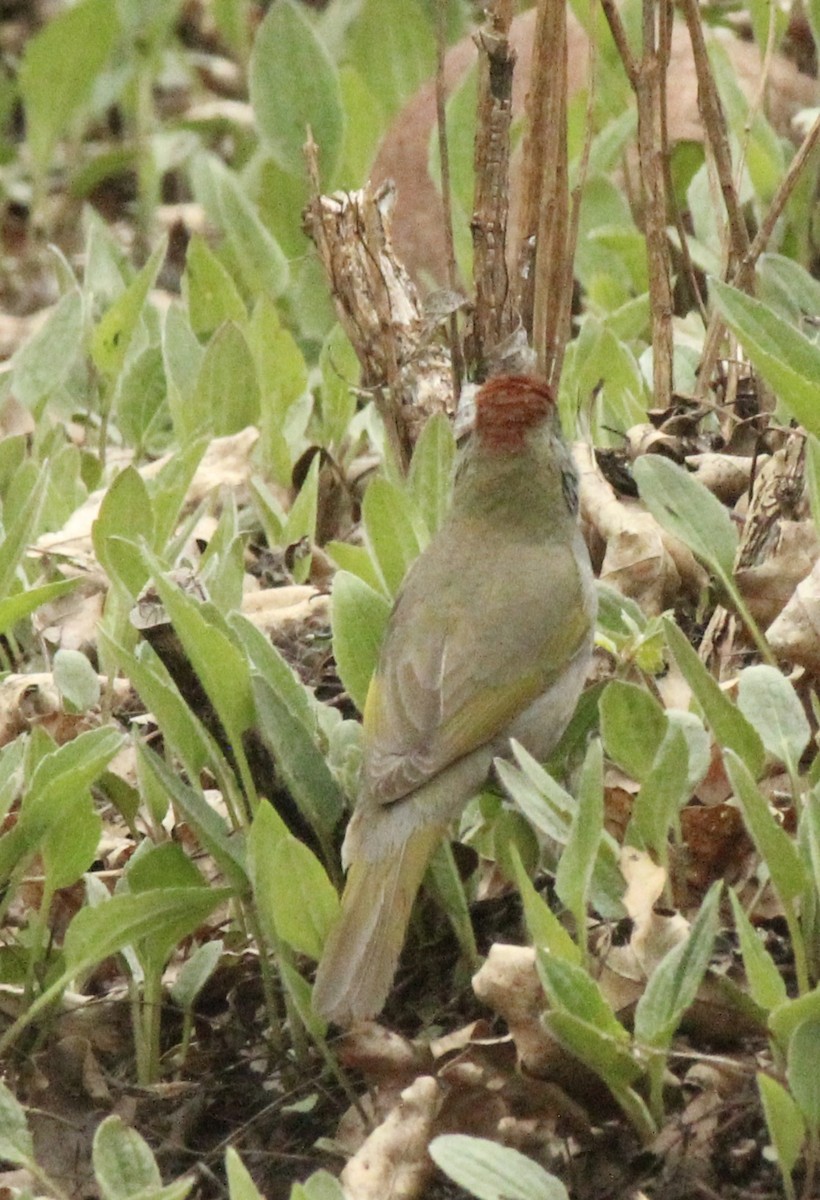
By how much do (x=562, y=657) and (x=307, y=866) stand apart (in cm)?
93

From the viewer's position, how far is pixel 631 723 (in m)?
3.30

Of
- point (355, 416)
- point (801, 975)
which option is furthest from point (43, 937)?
point (355, 416)

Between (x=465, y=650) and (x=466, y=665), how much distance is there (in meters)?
0.04

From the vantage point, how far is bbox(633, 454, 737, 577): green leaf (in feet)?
12.1

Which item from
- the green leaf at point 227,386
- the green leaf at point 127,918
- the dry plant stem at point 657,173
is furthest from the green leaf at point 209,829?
the green leaf at point 227,386

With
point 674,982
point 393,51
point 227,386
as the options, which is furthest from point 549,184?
point 393,51

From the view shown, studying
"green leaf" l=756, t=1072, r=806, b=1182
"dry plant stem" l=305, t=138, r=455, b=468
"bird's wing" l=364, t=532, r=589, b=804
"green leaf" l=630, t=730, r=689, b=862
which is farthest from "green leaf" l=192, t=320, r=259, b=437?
"green leaf" l=756, t=1072, r=806, b=1182

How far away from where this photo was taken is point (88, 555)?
16.1 feet

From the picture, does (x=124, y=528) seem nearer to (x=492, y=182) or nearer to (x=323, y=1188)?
(x=492, y=182)

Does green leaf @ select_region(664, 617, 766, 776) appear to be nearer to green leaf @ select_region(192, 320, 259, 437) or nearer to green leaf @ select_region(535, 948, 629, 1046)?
green leaf @ select_region(535, 948, 629, 1046)

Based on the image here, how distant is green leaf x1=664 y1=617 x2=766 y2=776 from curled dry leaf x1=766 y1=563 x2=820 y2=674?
0.44m

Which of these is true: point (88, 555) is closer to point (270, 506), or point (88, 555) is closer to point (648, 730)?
point (270, 506)

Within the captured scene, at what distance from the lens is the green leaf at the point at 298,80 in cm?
605

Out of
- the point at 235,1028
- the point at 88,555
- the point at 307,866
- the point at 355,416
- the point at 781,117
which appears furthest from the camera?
the point at 781,117
